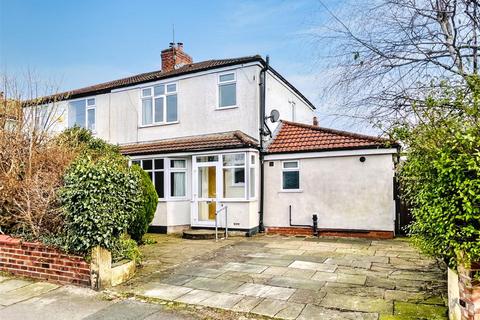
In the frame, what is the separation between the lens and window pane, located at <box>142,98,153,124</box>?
14.1 meters

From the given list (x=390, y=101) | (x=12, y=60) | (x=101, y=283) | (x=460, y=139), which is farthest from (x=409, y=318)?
(x=12, y=60)

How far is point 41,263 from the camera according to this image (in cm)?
579

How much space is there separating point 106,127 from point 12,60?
5.64 m

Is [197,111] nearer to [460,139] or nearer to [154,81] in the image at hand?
[154,81]

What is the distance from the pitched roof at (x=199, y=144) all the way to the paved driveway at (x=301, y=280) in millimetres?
3551

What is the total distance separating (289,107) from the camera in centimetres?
1523

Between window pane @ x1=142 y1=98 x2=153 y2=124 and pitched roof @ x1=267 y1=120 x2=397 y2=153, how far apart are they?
5.54 meters

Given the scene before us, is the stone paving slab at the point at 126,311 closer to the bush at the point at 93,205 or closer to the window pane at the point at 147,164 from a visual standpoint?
the bush at the point at 93,205

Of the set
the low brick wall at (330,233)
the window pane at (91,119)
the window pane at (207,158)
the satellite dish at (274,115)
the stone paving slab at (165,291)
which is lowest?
the low brick wall at (330,233)

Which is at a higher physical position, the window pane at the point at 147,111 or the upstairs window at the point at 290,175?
the window pane at the point at 147,111

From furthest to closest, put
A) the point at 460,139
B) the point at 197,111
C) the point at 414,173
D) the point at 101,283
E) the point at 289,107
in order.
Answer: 1. the point at 289,107
2. the point at 197,111
3. the point at 101,283
4. the point at 414,173
5. the point at 460,139

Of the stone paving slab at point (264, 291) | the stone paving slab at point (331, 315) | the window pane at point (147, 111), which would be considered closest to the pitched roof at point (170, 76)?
the window pane at point (147, 111)

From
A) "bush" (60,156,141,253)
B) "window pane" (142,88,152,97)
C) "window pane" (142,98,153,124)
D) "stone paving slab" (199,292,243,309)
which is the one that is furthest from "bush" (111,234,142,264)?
"window pane" (142,88,152,97)

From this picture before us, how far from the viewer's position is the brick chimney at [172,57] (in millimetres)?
15094
